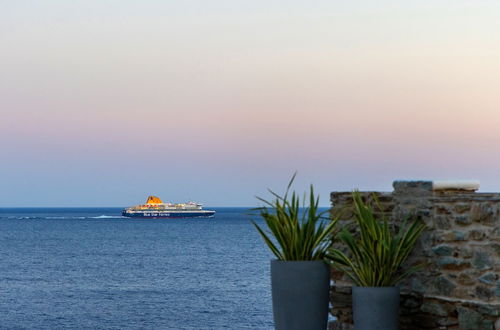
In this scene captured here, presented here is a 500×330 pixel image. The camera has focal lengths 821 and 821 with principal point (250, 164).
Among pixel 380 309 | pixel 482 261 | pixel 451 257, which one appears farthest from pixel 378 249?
pixel 482 261

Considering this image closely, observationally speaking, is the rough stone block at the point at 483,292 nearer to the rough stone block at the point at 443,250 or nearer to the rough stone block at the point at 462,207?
the rough stone block at the point at 443,250

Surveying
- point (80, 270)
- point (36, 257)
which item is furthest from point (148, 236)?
point (80, 270)

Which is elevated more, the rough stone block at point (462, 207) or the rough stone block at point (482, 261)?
the rough stone block at point (462, 207)

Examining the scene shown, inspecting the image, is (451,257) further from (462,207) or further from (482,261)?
(462,207)

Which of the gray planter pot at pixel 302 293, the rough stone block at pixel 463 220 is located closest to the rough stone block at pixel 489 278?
the rough stone block at pixel 463 220

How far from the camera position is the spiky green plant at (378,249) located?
6.96m

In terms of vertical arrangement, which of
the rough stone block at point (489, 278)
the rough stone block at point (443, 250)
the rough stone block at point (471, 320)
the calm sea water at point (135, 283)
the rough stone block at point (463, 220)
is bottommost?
the calm sea water at point (135, 283)

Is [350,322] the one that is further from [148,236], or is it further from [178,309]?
[148,236]

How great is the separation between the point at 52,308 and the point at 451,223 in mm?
33765

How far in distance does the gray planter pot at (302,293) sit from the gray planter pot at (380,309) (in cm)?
49

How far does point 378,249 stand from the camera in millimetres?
6953

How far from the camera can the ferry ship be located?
129500 millimetres

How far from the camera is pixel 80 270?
55500 millimetres

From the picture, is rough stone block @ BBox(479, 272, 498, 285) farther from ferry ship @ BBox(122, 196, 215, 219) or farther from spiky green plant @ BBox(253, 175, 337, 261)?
ferry ship @ BBox(122, 196, 215, 219)
